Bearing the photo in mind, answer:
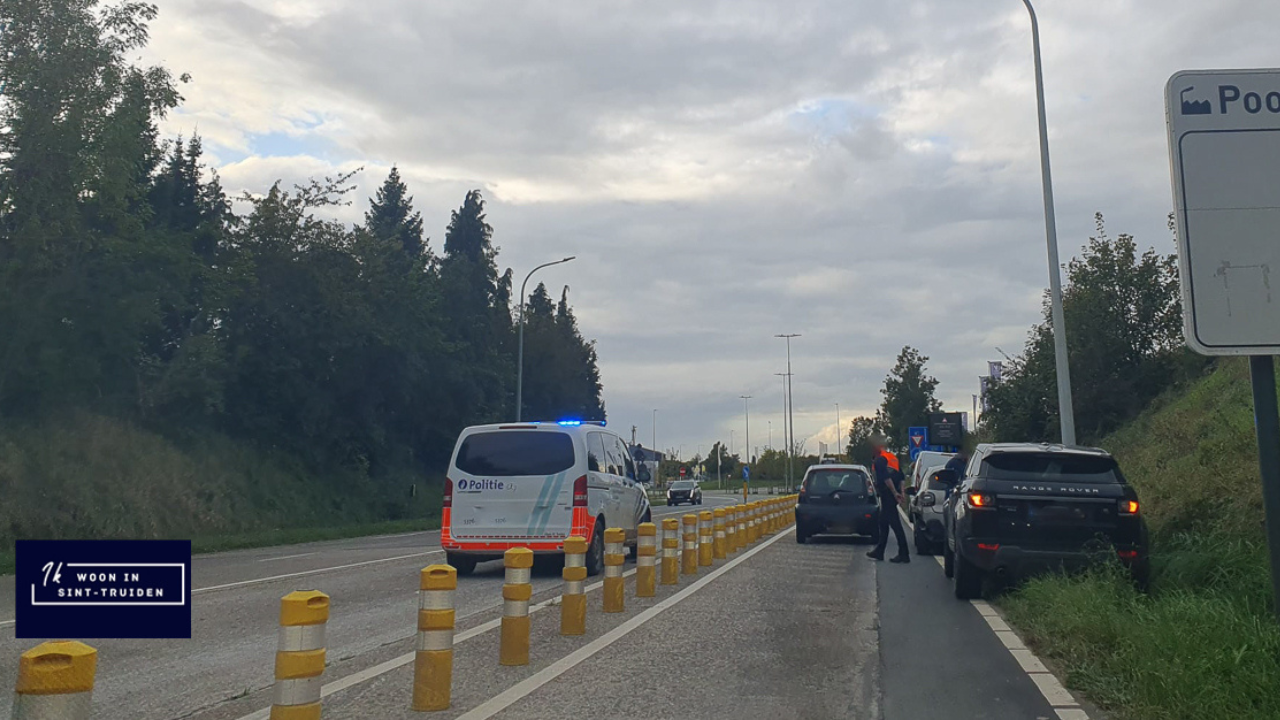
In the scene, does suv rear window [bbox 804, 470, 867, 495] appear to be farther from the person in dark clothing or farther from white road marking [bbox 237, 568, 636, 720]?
white road marking [bbox 237, 568, 636, 720]

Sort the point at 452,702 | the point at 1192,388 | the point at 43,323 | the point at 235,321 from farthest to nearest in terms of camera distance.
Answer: the point at 235,321, the point at 43,323, the point at 1192,388, the point at 452,702

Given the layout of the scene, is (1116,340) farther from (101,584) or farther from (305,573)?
(101,584)

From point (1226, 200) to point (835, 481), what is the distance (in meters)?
16.2

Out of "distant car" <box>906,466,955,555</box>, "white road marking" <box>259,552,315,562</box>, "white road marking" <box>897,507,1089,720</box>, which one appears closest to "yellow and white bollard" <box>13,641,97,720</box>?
"white road marking" <box>897,507,1089,720</box>

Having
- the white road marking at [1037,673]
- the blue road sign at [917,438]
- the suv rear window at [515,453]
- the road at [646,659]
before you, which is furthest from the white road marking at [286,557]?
the blue road sign at [917,438]

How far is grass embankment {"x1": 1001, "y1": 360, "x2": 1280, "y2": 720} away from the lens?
21.7 feet

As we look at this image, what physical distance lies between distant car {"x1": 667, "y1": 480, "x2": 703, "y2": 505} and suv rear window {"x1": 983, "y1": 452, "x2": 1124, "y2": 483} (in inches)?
1896

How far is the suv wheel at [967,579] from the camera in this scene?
40.7 feet

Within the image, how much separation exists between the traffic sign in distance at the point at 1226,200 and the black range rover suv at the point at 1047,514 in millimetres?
5710

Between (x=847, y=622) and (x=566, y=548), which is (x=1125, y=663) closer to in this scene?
(x=847, y=622)

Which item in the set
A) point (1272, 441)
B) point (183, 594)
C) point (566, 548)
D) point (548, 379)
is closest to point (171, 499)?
point (566, 548)

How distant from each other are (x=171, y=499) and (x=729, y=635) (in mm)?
22858

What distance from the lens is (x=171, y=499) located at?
28.8 meters

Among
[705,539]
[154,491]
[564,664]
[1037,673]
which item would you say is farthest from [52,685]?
[154,491]
